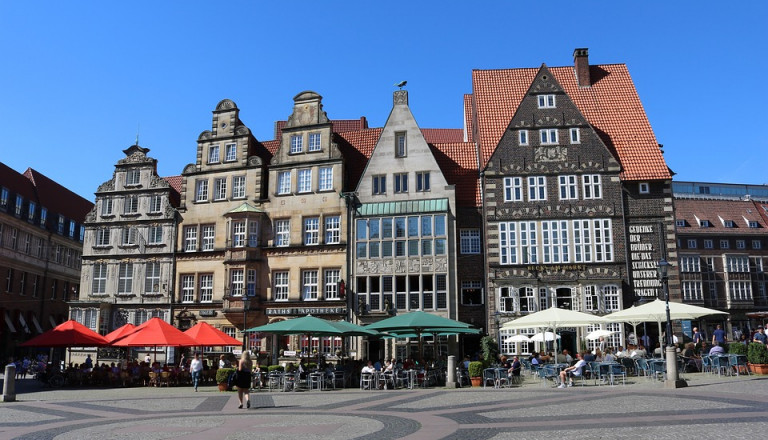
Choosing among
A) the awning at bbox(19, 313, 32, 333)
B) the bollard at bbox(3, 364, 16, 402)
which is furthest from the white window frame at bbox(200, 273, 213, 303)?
the awning at bbox(19, 313, 32, 333)

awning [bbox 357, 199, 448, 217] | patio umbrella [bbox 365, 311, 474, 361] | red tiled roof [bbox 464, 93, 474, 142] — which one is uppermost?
red tiled roof [bbox 464, 93, 474, 142]

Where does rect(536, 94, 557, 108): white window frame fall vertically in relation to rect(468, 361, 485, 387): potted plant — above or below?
above

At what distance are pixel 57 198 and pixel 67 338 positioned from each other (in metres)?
38.5

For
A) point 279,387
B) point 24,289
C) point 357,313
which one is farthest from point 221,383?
point 24,289

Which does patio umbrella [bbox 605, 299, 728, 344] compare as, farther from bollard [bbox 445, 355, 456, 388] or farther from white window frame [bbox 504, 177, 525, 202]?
white window frame [bbox 504, 177, 525, 202]

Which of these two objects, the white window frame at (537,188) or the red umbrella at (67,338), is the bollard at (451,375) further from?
the red umbrella at (67,338)

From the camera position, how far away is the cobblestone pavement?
1348 cm

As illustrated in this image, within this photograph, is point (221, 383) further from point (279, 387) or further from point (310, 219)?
point (310, 219)

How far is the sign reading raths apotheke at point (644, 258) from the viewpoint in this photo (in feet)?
118

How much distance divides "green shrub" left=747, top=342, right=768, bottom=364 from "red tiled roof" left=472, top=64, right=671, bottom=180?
14526 mm

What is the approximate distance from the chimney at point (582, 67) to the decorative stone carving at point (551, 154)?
26.2ft

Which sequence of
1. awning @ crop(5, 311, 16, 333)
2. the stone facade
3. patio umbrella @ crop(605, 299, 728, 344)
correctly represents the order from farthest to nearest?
awning @ crop(5, 311, 16, 333), the stone facade, patio umbrella @ crop(605, 299, 728, 344)

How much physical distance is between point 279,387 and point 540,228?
57.3 ft

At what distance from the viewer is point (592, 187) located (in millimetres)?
37375
